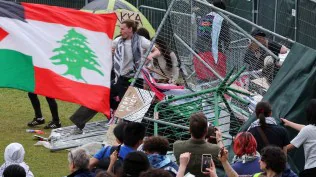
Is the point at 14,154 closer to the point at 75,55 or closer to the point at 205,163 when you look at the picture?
the point at 75,55

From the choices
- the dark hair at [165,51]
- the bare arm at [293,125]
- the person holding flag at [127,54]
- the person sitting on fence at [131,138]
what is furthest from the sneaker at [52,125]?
the person sitting on fence at [131,138]

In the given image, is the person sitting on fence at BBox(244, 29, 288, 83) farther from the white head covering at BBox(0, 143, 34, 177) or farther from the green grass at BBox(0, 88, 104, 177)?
the white head covering at BBox(0, 143, 34, 177)


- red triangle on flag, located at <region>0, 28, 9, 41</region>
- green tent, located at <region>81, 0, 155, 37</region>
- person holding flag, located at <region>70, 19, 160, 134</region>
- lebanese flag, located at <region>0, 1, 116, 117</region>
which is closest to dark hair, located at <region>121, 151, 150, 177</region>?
lebanese flag, located at <region>0, 1, 116, 117</region>

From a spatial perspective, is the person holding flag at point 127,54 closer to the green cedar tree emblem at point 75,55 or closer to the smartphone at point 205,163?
the green cedar tree emblem at point 75,55

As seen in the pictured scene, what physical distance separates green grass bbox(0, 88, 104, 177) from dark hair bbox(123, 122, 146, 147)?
3555mm

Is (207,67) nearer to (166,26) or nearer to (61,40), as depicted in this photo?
(166,26)

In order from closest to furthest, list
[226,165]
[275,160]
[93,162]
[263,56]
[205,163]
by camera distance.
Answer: [275,160]
[205,163]
[226,165]
[93,162]
[263,56]

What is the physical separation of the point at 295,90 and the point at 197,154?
10.2ft

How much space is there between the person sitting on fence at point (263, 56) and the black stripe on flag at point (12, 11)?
3452mm

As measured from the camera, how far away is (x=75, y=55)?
41.5ft

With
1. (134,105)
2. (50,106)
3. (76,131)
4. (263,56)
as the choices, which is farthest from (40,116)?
(263,56)

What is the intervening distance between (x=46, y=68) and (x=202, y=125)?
283cm

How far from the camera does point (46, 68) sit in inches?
489

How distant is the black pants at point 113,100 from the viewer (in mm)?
15500
